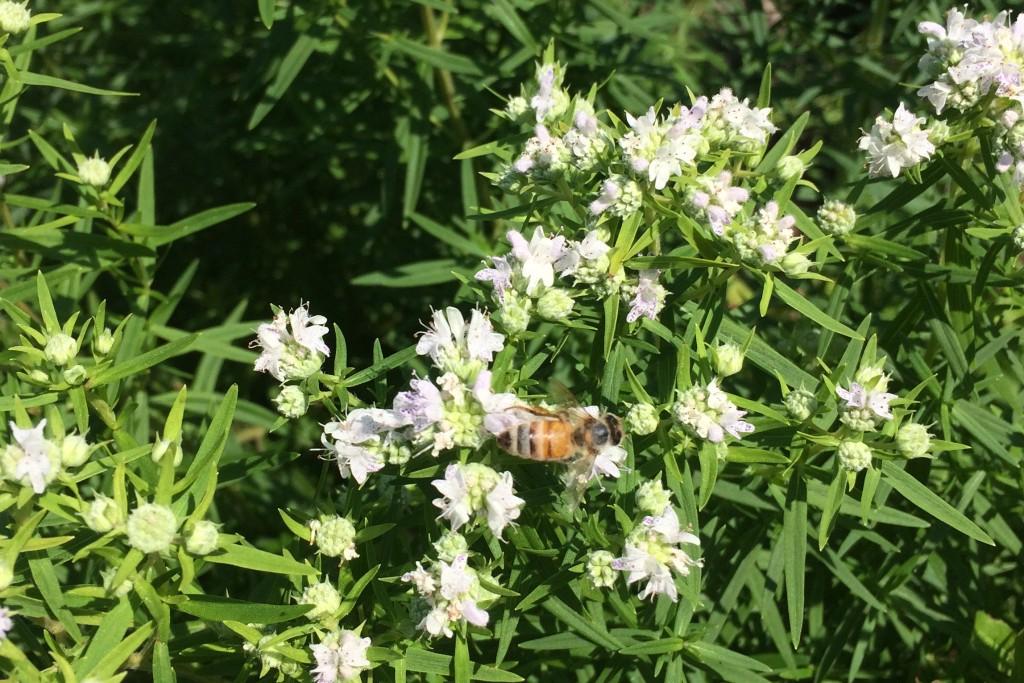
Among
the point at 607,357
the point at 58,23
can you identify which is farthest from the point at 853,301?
the point at 58,23

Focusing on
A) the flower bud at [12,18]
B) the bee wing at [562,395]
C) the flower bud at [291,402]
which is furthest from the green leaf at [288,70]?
the bee wing at [562,395]

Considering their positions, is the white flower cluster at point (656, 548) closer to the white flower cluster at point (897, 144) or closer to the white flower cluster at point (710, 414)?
the white flower cluster at point (710, 414)

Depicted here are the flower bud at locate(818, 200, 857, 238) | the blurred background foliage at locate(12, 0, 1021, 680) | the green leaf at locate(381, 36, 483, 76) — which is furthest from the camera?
the green leaf at locate(381, 36, 483, 76)

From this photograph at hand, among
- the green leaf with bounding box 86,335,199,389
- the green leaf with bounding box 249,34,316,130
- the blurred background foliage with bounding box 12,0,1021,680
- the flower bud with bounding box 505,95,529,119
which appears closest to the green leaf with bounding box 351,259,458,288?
the blurred background foliage with bounding box 12,0,1021,680

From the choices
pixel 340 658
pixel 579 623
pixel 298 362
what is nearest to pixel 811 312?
pixel 579 623

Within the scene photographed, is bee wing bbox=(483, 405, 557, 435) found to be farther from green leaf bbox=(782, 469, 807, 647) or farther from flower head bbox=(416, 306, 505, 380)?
green leaf bbox=(782, 469, 807, 647)

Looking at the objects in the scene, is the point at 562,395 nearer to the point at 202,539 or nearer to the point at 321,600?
the point at 321,600
